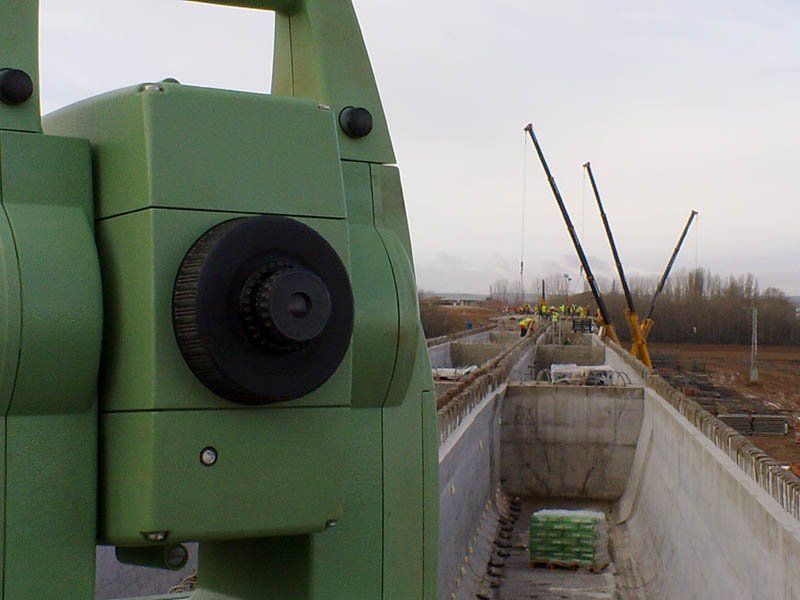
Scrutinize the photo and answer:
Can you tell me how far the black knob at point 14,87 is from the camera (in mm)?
2459

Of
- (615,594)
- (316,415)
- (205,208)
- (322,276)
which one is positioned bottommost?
(615,594)

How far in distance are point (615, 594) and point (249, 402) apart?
18.1 m

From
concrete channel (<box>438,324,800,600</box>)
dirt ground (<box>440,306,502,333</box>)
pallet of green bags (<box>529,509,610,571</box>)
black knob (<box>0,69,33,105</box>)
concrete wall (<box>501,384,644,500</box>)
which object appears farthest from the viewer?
dirt ground (<box>440,306,502,333</box>)

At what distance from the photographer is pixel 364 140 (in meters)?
3.16

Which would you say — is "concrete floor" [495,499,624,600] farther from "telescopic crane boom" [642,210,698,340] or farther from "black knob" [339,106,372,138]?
"telescopic crane boom" [642,210,698,340]

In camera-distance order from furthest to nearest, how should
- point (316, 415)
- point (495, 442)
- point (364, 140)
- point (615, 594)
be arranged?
1. point (495, 442)
2. point (615, 594)
3. point (364, 140)
4. point (316, 415)

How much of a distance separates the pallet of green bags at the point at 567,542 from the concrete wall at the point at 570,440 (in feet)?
25.3

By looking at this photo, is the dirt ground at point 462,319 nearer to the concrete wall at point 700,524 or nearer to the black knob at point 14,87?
the concrete wall at point 700,524

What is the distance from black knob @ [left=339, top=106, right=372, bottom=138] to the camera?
10.2ft

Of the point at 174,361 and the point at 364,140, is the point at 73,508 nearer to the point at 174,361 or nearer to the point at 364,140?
the point at 174,361

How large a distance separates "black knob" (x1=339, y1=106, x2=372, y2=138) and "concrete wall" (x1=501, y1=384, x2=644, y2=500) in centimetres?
2608

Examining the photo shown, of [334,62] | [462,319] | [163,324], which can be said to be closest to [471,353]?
[334,62]

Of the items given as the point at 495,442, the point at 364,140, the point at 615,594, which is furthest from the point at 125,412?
the point at 495,442

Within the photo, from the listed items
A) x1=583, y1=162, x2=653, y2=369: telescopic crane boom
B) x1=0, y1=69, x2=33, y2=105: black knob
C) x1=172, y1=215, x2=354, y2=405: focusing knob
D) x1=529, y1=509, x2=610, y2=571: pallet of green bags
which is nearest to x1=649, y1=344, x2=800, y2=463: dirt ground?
x1=583, y1=162, x2=653, y2=369: telescopic crane boom
